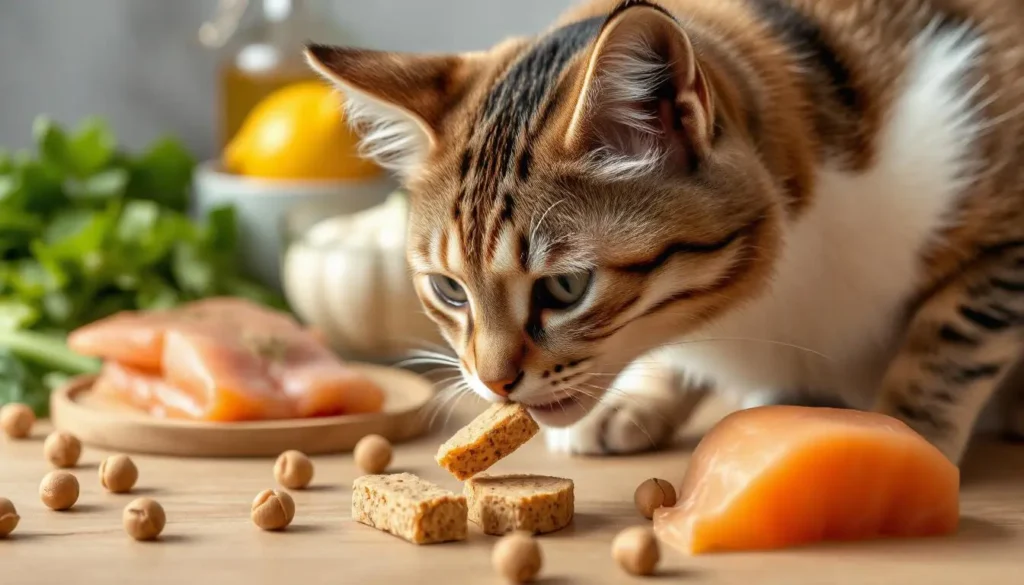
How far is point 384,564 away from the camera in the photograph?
1238mm

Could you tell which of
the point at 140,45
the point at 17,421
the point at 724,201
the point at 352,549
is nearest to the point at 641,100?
the point at 724,201

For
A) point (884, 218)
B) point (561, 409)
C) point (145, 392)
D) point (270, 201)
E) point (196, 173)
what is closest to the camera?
point (561, 409)

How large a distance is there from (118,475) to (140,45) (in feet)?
5.04

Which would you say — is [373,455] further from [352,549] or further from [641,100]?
[641,100]

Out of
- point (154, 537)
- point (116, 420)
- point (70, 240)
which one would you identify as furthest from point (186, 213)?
point (154, 537)

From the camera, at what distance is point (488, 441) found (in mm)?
1361

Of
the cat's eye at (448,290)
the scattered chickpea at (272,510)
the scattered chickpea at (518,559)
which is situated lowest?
the scattered chickpea at (272,510)

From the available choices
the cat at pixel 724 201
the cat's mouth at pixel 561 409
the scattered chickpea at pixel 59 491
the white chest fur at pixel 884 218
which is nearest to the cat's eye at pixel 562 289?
the cat at pixel 724 201

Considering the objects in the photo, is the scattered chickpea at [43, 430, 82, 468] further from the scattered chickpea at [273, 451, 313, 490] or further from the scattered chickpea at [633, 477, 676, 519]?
the scattered chickpea at [633, 477, 676, 519]

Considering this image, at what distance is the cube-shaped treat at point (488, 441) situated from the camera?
4.47 ft

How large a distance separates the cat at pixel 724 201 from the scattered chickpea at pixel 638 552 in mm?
202

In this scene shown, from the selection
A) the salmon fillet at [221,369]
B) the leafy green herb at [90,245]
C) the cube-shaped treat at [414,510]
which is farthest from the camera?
the leafy green herb at [90,245]

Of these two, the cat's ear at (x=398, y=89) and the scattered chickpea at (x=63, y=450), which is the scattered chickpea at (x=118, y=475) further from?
the cat's ear at (x=398, y=89)

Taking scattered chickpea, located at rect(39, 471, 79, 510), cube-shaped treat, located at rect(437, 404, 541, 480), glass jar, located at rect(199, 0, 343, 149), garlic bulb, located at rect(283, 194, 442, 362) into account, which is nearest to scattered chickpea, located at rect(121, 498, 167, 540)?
scattered chickpea, located at rect(39, 471, 79, 510)
